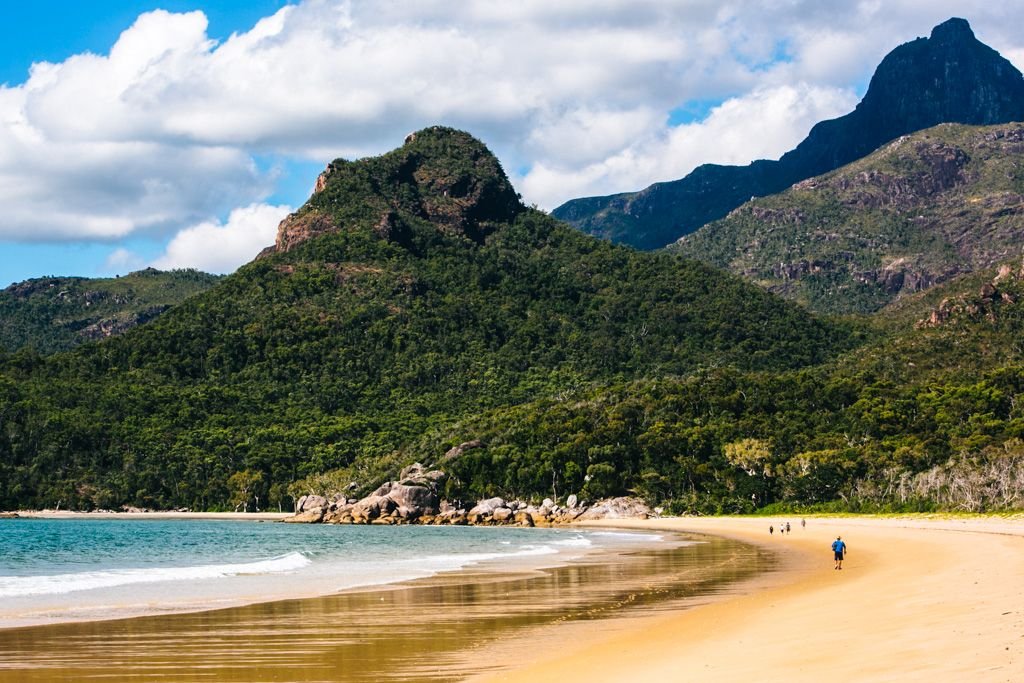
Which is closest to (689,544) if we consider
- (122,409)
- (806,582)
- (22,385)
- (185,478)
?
(806,582)

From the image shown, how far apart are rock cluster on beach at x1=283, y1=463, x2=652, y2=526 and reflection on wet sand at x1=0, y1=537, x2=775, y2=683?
2954 inches

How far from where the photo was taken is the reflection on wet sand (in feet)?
59.4

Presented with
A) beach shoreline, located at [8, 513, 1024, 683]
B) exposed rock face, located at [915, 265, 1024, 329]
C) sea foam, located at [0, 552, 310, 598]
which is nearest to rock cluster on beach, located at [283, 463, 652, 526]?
exposed rock face, located at [915, 265, 1024, 329]

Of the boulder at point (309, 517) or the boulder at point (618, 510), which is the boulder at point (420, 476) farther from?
the boulder at point (618, 510)

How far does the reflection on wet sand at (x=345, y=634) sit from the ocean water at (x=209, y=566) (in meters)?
2.73

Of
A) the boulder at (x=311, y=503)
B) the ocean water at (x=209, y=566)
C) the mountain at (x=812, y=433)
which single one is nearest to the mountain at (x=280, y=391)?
the mountain at (x=812, y=433)

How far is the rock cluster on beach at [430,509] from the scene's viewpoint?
11138cm

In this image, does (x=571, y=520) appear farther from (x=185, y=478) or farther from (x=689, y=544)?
(x=185, y=478)

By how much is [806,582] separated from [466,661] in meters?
18.2

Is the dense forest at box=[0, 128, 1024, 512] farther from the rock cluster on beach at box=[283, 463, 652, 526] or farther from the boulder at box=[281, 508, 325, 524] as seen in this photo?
the boulder at box=[281, 508, 325, 524]

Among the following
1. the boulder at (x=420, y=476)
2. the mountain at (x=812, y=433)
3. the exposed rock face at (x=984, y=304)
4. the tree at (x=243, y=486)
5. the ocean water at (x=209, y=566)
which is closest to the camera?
the ocean water at (x=209, y=566)

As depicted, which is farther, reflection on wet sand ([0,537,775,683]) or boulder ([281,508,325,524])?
boulder ([281,508,325,524])

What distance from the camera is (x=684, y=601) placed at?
2842 cm

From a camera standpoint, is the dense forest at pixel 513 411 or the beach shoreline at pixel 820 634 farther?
the dense forest at pixel 513 411
